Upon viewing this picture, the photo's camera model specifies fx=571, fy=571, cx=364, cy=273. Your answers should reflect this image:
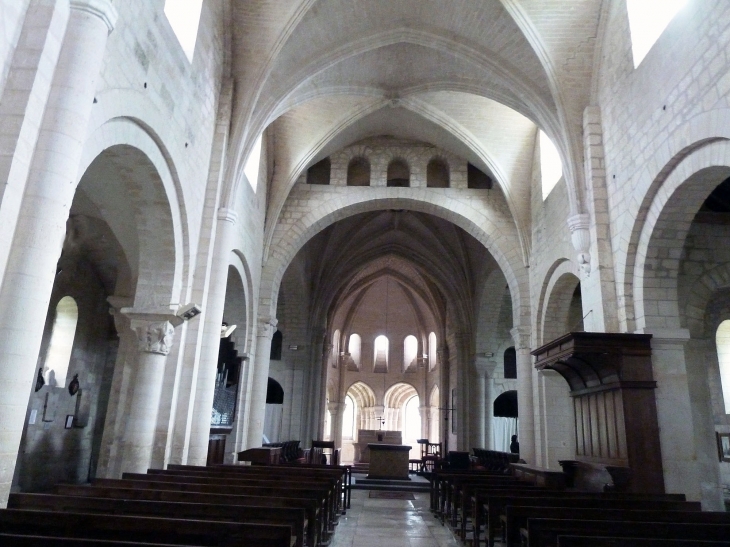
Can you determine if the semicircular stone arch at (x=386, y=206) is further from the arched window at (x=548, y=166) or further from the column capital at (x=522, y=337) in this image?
the arched window at (x=548, y=166)

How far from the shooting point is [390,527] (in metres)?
8.93

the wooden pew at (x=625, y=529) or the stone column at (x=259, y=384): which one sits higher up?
the stone column at (x=259, y=384)

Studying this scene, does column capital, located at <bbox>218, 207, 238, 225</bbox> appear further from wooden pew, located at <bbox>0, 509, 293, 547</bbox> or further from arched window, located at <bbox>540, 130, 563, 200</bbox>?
arched window, located at <bbox>540, 130, 563, 200</bbox>

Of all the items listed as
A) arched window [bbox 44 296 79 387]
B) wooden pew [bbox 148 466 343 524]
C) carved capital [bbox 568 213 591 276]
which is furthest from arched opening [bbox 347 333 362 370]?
carved capital [bbox 568 213 591 276]

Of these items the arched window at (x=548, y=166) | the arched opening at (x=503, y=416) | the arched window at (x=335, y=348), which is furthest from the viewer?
the arched window at (x=335, y=348)

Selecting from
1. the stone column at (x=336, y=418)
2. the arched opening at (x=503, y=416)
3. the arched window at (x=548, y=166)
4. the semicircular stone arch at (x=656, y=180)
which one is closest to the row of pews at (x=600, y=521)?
the semicircular stone arch at (x=656, y=180)

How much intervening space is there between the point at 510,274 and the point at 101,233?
32.9 ft

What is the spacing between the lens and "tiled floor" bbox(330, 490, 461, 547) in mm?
7617

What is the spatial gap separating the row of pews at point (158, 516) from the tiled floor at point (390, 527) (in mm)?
1243

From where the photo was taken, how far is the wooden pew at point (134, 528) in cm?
378

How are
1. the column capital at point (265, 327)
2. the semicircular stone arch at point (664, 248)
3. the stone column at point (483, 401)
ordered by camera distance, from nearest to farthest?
the semicircular stone arch at point (664, 248) < the column capital at point (265, 327) < the stone column at point (483, 401)

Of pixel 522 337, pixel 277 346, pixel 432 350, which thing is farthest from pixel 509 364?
pixel 277 346

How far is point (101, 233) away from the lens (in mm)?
11695

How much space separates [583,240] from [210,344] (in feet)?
22.5
